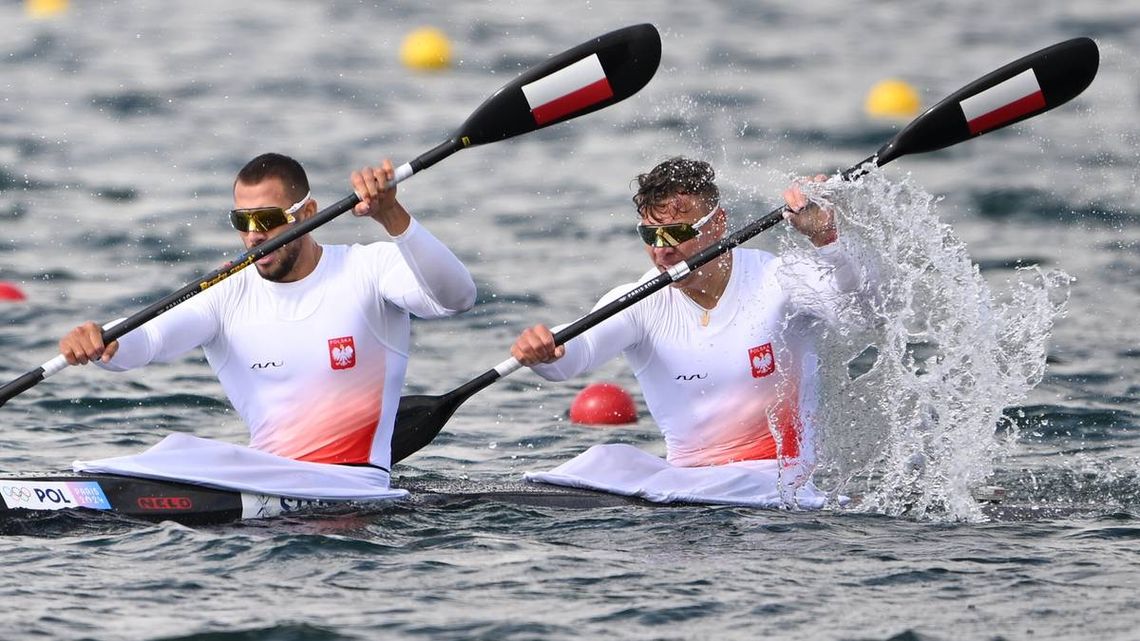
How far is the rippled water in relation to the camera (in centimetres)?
646

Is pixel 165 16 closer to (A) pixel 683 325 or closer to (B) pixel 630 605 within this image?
(A) pixel 683 325

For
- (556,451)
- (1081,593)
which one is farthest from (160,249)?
(1081,593)

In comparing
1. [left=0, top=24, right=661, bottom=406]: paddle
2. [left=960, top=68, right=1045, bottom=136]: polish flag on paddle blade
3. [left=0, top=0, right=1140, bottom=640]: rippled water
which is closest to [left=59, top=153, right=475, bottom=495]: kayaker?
[left=0, top=24, right=661, bottom=406]: paddle

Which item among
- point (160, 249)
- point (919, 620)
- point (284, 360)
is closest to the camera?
point (919, 620)

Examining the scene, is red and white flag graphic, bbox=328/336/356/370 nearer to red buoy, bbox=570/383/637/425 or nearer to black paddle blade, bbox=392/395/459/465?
black paddle blade, bbox=392/395/459/465

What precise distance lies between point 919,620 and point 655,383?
6.44ft

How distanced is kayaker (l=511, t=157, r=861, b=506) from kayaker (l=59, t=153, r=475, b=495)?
0.69 metres

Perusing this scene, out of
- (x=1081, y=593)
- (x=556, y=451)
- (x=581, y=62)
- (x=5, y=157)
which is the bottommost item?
(x=1081, y=593)

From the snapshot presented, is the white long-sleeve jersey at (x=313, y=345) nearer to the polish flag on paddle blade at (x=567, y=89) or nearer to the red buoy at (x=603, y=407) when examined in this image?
the polish flag on paddle blade at (x=567, y=89)

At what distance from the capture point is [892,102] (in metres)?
19.2

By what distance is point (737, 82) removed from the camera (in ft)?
67.2

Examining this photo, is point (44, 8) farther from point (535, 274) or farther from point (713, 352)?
point (713, 352)

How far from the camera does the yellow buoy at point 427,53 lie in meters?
21.1

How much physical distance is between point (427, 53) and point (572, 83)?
13407 millimetres
